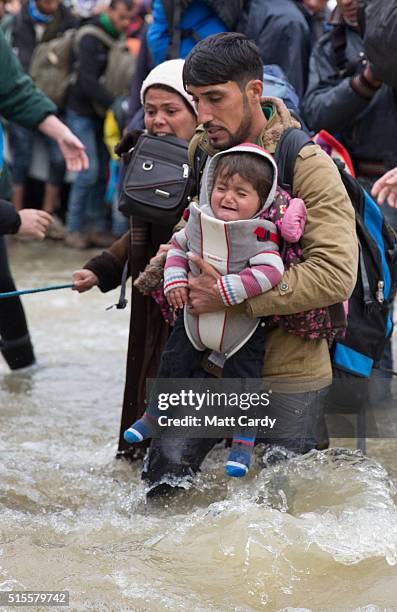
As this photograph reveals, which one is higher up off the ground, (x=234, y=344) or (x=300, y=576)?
(x=234, y=344)

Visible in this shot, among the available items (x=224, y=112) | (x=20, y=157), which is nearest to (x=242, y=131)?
(x=224, y=112)

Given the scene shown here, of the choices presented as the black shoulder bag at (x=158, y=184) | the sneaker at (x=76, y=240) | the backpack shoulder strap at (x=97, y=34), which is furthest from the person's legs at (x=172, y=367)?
the sneaker at (x=76, y=240)

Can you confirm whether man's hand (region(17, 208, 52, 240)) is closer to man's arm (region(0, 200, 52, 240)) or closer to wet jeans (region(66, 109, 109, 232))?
man's arm (region(0, 200, 52, 240))

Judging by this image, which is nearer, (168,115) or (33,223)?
(168,115)

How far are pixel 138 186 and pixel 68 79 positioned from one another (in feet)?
20.1

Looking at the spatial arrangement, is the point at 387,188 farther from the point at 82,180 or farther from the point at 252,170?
the point at 82,180

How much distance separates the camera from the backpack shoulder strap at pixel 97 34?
912 centimetres

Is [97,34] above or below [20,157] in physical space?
above

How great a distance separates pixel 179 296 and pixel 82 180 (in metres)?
6.54

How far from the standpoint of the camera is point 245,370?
3240 millimetres

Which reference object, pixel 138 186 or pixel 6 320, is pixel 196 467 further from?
pixel 6 320

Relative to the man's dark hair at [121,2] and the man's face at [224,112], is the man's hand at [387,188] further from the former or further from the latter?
the man's dark hair at [121,2]

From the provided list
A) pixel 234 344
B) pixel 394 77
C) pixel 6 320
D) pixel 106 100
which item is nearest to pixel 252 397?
pixel 234 344

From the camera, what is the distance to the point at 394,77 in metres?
4.15
